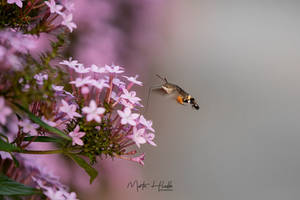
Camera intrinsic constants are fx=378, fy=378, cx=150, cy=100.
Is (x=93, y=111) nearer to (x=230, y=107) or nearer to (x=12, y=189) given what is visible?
(x=12, y=189)

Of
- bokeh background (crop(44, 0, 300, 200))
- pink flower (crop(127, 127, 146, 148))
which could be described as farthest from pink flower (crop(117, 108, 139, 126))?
bokeh background (crop(44, 0, 300, 200))

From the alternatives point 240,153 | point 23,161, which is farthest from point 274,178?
point 23,161

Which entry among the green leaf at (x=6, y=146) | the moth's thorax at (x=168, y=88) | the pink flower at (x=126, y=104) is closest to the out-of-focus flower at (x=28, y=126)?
the green leaf at (x=6, y=146)

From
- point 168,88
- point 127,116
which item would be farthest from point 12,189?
point 168,88

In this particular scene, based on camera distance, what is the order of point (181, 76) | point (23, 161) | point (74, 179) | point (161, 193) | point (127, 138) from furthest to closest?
point (181, 76), point (161, 193), point (74, 179), point (23, 161), point (127, 138)

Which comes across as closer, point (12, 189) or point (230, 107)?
point (12, 189)

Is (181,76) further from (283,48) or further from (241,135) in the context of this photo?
(283,48)

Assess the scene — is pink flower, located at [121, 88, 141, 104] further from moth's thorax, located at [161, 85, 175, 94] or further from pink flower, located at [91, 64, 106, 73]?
moth's thorax, located at [161, 85, 175, 94]
